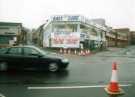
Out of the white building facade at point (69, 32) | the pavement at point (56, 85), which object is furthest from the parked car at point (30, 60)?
the white building facade at point (69, 32)

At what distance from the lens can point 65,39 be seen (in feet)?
149

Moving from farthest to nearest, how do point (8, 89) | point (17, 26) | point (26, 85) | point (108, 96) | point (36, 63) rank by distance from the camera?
point (17, 26)
point (36, 63)
point (26, 85)
point (8, 89)
point (108, 96)

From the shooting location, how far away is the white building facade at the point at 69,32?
45156mm

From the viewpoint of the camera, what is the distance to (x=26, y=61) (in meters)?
15.8

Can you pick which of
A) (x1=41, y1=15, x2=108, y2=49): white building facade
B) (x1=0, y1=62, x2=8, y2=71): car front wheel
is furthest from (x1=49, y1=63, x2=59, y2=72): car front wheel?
(x1=41, y1=15, x2=108, y2=49): white building facade

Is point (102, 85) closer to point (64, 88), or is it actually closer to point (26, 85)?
point (64, 88)

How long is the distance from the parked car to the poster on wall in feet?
93.9

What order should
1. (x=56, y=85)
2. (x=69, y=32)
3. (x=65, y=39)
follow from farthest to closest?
1. (x=69, y=32)
2. (x=65, y=39)
3. (x=56, y=85)

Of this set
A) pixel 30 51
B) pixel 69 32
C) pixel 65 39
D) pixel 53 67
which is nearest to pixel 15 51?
pixel 30 51

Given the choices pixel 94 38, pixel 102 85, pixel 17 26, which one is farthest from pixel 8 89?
pixel 17 26

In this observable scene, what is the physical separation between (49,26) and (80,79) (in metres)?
35.4

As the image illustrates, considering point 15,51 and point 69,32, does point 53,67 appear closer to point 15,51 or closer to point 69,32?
point 15,51

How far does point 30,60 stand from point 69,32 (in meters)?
30.2

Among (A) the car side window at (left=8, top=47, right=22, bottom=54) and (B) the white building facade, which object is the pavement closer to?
(A) the car side window at (left=8, top=47, right=22, bottom=54)
